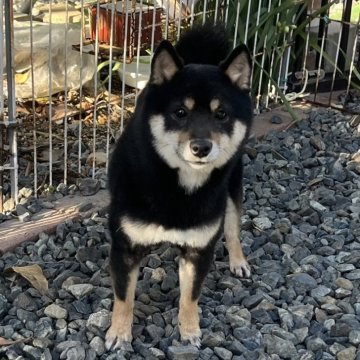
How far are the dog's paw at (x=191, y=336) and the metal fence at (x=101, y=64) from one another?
118 cm

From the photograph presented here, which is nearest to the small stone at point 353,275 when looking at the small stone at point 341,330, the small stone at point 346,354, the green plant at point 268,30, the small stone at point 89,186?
the small stone at point 341,330

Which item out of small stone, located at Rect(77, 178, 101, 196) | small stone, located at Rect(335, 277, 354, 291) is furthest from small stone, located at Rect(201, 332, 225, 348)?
small stone, located at Rect(77, 178, 101, 196)

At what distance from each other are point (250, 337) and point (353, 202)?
131 cm

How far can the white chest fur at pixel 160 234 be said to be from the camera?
2.38 meters

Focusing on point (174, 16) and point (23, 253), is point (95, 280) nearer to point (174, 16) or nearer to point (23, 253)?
point (23, 253)

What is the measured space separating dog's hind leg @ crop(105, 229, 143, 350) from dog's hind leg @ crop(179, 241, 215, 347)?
173 mm

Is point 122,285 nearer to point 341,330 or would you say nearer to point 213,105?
point 213,105

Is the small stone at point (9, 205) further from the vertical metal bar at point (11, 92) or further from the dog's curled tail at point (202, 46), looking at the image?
the dog's curled tail at point (202, 46)

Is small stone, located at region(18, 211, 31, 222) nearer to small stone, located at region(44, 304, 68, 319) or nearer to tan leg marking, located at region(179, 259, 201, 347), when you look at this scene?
small stone, located at region(44, 304, 68, 319)

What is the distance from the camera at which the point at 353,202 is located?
361cm

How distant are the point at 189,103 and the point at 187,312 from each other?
2.55 feet

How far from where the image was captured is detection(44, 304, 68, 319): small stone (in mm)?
2588

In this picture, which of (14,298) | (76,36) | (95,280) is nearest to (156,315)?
(95,280)

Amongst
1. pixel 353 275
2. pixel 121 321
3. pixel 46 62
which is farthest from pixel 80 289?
pixel 46 62
